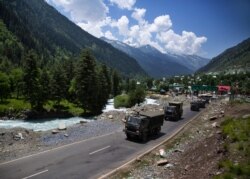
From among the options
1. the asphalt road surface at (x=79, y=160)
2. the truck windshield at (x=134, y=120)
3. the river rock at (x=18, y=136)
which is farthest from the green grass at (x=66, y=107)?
the asphalt road surface at (x=79, y=160)

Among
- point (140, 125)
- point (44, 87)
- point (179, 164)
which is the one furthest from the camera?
point (44, 87)

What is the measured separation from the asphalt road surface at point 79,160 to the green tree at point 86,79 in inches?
1405

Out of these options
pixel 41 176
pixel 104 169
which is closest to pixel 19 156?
pixel 41 176

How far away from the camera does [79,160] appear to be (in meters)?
21.8

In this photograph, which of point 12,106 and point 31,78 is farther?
point 12,106

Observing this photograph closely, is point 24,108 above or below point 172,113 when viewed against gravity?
below

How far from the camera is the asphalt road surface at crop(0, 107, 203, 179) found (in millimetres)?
18750

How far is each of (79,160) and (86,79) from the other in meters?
43.9

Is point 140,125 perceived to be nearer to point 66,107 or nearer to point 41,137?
point 41,137

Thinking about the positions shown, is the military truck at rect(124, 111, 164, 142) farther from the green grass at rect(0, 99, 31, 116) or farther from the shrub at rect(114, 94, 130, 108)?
the shrub at rect(114, 94, 130, 108)

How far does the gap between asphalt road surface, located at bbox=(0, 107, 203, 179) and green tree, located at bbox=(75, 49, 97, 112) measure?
35693 millimetres

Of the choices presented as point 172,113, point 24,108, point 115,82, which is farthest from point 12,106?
point 115,82

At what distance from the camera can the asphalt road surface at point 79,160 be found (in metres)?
18.8

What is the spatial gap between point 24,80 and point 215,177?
6262 cm
